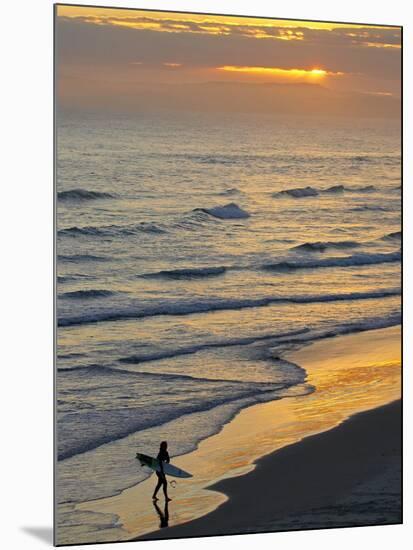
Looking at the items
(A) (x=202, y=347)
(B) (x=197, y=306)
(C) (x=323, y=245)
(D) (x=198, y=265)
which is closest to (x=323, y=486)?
(A) (x=202, y=347)

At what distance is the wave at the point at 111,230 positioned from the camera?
1209 centimetres

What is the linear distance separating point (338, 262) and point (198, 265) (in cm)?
114

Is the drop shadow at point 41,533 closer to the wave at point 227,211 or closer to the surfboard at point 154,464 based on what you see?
the surfboard at point 154,464

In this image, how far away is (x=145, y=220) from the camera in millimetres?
12289

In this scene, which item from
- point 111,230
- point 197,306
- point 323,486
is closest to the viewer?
point 111,230

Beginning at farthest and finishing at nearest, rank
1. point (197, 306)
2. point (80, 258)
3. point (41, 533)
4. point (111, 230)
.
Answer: point (197, 306)
point (41, 533)
point (111, 230)
point (80, 258)

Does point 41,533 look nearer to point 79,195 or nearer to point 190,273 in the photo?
point 190,273

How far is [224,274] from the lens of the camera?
12500mm

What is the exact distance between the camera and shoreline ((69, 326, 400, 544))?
1220 cm

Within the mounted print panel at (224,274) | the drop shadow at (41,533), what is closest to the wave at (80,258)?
the mounted print panel at (224,274)

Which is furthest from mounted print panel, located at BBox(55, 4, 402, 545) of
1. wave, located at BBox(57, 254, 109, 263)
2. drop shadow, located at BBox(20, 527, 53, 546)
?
drop shadow, located at BBox(20, 527, 53, 546)

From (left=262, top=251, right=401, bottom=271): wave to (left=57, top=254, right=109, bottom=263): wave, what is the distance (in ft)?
4.09

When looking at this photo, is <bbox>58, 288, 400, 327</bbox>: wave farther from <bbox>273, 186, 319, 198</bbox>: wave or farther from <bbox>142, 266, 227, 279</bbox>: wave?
<bbox>273, 186, 319, 198</bbox>: wave

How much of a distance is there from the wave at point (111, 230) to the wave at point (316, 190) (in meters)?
1.01
